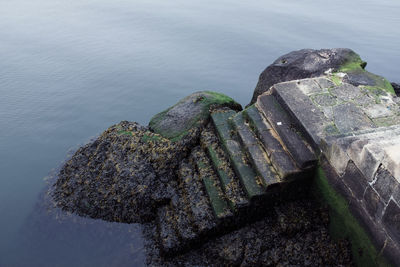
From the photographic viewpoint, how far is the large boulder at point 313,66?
21.9 feet

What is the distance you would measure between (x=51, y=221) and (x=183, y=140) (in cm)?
287

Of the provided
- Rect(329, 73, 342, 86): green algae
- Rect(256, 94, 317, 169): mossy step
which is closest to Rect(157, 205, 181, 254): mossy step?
Rect(256, 94, 317, 169): mossy step

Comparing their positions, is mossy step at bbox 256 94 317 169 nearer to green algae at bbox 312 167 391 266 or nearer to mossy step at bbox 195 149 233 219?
green algae at bbox 312 167 391 266

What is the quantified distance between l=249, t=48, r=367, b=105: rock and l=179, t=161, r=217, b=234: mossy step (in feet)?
11.2

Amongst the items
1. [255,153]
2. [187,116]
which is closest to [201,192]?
[255,153]

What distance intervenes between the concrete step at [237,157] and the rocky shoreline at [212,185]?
0.05ft

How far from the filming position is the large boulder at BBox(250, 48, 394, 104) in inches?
263

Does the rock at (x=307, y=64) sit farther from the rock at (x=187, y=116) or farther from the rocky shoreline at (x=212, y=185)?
the rock at (x=187, y=116)

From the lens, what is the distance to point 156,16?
1452cm

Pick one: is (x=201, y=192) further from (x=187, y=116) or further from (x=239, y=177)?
(x=187, y=116)

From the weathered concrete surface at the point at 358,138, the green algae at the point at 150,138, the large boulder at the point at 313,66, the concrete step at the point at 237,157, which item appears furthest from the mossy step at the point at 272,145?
the large boulder at the point at 313,66

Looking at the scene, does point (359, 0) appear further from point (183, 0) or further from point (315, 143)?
point (315, 143)

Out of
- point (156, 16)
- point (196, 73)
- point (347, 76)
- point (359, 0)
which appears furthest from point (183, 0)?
point (347, 76)

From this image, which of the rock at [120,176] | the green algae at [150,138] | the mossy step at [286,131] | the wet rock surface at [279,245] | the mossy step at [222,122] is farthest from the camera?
the green algae at [150,138]
